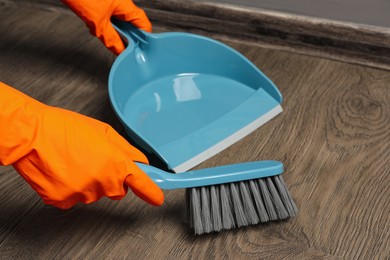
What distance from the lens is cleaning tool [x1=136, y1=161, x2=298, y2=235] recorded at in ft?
2.51

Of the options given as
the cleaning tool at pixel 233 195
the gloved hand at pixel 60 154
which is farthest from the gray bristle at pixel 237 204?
the gloved hand at pixel 60 154

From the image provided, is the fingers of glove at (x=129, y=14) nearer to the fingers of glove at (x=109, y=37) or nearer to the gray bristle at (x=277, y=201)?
the fingers of glove at (x=109, y=37)

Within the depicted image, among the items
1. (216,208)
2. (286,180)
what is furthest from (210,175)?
(286,180)

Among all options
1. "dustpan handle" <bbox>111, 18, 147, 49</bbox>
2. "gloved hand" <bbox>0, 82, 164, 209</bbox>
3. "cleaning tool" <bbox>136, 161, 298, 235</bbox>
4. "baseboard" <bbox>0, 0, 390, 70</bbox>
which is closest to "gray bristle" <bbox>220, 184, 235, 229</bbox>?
"cleaning tool" <bbox>136, 161, 298, 235</bbox>

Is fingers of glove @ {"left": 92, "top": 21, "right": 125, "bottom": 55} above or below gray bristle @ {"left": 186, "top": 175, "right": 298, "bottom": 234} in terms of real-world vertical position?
above

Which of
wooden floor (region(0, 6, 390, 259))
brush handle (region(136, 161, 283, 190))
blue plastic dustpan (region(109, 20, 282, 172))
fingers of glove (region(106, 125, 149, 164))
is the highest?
fingers of glove (region(106, 125, 149, 164))

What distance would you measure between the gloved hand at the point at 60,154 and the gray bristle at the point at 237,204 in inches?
4.0

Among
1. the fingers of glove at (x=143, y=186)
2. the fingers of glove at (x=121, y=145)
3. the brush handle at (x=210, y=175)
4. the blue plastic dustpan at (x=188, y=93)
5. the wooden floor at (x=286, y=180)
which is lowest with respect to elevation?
the wooden floor at (x=286, y=180)

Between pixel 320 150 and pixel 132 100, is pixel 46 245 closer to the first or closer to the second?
pixel 132 100

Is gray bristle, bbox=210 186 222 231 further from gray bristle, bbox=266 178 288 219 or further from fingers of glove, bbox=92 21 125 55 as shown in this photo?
fingers of glove, bbox=92 21 125 55

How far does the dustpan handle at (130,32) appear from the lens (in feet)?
3.46

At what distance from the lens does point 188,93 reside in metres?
1.08

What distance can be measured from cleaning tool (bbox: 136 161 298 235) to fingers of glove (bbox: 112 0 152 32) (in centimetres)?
39

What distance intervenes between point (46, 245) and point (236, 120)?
0.39 metres
